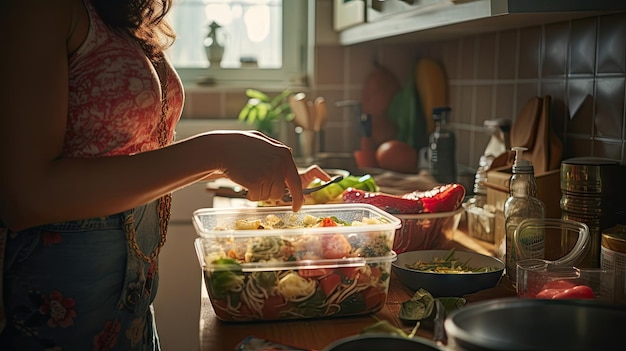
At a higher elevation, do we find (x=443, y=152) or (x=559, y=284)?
(x=443, y=152)

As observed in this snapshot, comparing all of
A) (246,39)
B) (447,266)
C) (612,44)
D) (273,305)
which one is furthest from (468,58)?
(273,305)

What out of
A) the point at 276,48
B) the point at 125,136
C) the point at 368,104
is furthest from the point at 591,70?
the point at 276,48

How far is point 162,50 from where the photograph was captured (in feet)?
4.40

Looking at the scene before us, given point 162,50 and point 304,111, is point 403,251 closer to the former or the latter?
point 162,50

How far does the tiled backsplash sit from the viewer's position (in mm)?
1561

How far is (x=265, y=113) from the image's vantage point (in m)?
2.80

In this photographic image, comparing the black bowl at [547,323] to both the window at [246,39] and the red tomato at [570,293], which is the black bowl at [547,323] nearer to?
the red tomato at [570,293]

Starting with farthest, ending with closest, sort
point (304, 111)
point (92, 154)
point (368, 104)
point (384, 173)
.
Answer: point (368, 104)
point (304, 111)
point (384, 173)
point (92, 154)

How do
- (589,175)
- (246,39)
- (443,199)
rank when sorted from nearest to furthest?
1. (589,175)
2. (443,199)
3. (246,39)

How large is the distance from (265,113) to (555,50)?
1247mm

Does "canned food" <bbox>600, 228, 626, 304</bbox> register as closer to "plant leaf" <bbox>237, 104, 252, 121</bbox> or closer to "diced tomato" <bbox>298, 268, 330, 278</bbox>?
"diced tomato" <bbox>298, 268, 330, 278</bbox>

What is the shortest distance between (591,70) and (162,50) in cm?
87

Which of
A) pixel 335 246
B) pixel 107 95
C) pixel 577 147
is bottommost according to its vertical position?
pixel 335 246

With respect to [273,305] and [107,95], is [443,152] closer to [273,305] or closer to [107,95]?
[273,305]
